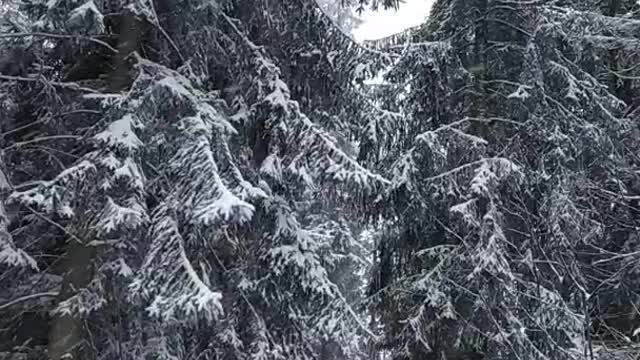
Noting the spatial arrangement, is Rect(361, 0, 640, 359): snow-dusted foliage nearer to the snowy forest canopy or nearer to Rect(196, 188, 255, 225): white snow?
the snowy forest canopy

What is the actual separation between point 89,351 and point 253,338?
1.74 meters

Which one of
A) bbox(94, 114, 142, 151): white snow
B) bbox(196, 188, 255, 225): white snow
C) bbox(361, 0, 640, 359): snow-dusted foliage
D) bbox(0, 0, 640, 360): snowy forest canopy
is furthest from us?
Result: bbox(361, 0, 640, 359): snow-dusted foliage

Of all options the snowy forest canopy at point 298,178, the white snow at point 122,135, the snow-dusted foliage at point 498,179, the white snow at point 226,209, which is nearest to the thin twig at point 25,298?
the snowy forest canopy at point 298,178

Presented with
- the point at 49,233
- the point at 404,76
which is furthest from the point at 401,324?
the point at 49,233

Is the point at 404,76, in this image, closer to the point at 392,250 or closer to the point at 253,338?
the point at 392,250

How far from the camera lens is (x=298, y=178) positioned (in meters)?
6.36

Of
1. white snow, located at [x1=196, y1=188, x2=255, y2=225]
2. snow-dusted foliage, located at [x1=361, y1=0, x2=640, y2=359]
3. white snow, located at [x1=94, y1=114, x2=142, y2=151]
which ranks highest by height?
white snow, located at [x1=94, y1=114, x2=142, y2=151]

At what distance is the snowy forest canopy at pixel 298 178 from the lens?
5223mm

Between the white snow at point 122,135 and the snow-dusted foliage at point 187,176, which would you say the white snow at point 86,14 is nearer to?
the snow-dusted foliage at point 187,176

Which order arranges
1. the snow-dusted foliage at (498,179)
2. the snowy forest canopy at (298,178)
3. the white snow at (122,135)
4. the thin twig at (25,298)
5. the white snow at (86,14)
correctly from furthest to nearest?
the snow-dusted foliage at (498,179)
the thin twig at (25,298)
the snowy forest canopy at (298,178)
the white snow at (122,135)
the white snow at (86,14)

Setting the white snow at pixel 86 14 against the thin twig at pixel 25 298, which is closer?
the white snow at pixel 86 14

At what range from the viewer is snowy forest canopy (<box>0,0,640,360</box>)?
17.1ft

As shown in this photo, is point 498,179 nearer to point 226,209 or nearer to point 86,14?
point 226,209

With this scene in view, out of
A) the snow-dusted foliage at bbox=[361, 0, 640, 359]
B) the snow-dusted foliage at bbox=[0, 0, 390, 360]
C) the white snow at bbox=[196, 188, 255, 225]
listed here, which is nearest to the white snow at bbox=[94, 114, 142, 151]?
the snow-dusted foliage at bbox=[0, 0, 390, 360]
